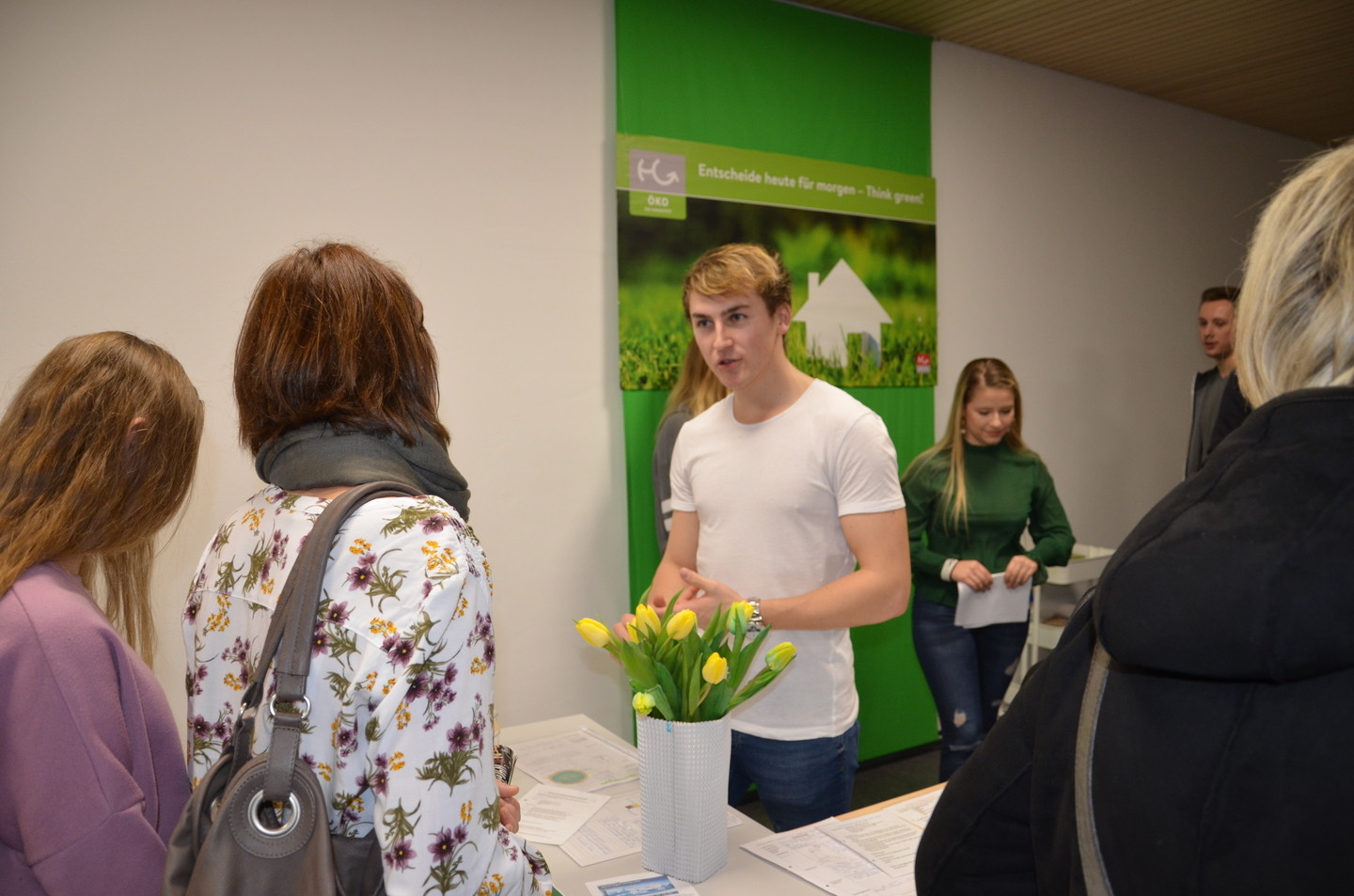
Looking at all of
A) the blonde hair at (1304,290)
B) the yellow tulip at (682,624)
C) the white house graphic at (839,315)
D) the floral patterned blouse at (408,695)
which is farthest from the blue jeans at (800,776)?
the white house graphic at (839,315)

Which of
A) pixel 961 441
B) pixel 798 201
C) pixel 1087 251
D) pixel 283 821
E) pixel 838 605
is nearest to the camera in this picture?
pixel 283 821

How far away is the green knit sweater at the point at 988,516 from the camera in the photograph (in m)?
3.07

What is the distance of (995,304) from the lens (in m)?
4.61

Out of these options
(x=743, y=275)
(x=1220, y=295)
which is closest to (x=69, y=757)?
(x=743, y=275)

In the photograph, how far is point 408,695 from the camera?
93cm

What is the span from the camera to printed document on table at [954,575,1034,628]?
2.94m

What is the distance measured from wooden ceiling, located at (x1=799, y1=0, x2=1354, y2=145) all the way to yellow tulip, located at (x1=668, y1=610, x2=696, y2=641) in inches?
127

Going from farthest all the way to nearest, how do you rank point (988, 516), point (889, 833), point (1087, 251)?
1. point (1087, 251)
2. point (988, 516)
3. point (889, 833)

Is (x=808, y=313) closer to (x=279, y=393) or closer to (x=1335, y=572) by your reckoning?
(x=279, y=393)

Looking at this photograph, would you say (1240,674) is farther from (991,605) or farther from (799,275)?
(799,275)

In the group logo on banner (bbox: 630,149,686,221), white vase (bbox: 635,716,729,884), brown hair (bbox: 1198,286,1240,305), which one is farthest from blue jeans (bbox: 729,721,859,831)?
brown hair (bbox: 1198,286,1240,305)

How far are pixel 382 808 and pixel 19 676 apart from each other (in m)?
0.47

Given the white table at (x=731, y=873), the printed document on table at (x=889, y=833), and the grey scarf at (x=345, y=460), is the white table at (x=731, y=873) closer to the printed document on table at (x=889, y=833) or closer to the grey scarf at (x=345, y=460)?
the printed document on table at (x=889, y=833)

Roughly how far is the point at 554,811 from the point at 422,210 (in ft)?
6.77
